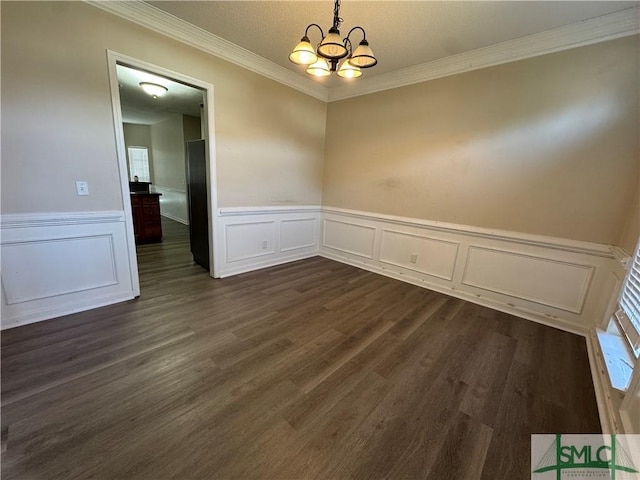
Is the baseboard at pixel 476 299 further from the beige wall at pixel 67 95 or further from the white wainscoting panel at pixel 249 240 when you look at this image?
the beige wall at pixel 67 95

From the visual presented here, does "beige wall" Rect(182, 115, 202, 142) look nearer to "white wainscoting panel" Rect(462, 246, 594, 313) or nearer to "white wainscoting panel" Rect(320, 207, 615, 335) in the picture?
"white wainscoting panel" Rect(320, 207, 615, 335)

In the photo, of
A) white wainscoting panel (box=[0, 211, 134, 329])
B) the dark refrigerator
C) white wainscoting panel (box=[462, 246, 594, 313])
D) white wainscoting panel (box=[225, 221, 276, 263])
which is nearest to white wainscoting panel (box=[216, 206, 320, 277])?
white wainscoting panel (box=[225, 221, 276, 263])

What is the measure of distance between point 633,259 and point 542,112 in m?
1.50

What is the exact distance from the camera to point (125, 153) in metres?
2.27

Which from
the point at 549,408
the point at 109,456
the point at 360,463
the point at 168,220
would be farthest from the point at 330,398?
the point at 168,220

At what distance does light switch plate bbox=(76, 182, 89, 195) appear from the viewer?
2.28 metres

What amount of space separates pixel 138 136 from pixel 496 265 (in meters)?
9.37

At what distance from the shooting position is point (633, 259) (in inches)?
73.5

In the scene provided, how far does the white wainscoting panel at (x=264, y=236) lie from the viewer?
3436 millimetres

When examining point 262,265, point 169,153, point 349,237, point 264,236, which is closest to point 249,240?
point 264,236

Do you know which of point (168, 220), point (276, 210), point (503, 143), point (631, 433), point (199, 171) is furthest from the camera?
point (168, 220)

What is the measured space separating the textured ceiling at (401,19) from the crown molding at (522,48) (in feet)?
0.22

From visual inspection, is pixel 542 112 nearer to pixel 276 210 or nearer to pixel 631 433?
pixel 631 433

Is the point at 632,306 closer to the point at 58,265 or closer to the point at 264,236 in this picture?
the point at 264,236
